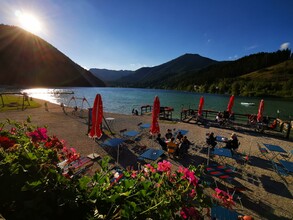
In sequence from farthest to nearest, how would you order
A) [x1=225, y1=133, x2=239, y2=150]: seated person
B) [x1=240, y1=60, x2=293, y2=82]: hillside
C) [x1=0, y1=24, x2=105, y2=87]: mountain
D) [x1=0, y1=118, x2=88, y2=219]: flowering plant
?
[x1=0, y1=24, x2=105, y2=87]: mountain
[x1=240, y1=60, x2=293, y2=82]: hillside
[x1=225, y1=133, x2=239, y2=150]: seated person
[x1=0, y1=118, x2=88, y2=219]: flowering plant

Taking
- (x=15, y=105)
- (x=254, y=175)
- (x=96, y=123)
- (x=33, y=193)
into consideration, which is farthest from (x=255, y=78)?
(x=33, y=193)

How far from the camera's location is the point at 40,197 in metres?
1.44

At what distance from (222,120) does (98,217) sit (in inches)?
819

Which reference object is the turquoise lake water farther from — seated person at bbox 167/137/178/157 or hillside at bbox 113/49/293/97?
hillside at bbox 113/49/293/97

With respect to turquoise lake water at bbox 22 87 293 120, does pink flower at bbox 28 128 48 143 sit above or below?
above

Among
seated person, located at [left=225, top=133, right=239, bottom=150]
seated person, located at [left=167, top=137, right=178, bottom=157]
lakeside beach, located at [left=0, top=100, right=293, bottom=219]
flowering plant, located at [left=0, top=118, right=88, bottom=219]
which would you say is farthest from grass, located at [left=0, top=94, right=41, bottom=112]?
flowering plant, located at [left=0, top=118, right=88, bottom=219]

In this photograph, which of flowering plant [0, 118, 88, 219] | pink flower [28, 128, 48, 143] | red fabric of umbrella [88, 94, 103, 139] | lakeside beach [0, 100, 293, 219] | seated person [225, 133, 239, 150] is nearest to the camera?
flowering plant [0, 118, 88, 219]

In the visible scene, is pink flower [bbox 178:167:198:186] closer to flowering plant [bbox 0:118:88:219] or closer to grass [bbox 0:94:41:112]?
flowering plant [bbox 0:118:88:219]

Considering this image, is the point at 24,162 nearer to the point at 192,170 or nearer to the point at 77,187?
the point at 77,187

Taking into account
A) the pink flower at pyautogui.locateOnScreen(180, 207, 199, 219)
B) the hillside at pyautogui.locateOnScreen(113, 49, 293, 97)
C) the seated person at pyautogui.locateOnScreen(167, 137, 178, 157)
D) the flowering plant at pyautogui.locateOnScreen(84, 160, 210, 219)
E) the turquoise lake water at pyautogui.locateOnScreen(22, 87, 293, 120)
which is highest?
the hillside at pyautogui.locateOnScreen(113, 49, 293, 97)

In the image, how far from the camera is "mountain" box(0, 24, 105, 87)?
6140 inches

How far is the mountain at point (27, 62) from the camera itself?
512 feet

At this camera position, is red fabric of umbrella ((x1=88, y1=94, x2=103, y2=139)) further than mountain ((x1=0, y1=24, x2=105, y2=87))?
No

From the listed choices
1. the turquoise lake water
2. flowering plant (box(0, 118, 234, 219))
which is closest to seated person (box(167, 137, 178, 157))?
flowering plant (box(0, 118, 234, 219))
